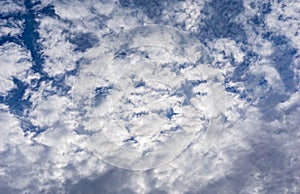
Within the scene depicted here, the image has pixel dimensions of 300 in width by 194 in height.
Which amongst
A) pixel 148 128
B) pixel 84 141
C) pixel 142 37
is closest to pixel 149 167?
pixel 148 128

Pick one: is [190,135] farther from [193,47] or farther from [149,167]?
[193,47]

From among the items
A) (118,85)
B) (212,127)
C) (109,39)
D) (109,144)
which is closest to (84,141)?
(109,144)

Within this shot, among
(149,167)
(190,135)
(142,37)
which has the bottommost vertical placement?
(149,167)

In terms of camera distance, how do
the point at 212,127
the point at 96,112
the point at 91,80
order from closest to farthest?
the point at 91,80 < the point at 96,112 < the point at 212,127

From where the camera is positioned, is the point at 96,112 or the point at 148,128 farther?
the point at 148,128

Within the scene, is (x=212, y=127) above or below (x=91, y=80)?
below

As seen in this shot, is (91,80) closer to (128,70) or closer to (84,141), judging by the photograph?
(128,70)

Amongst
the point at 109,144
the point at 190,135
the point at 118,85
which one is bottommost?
the point at 109,144

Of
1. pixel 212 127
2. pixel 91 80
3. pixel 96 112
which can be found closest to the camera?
pixel 91 80

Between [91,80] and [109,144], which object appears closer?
[91,80]
